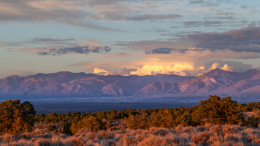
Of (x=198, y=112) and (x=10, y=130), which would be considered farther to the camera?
(x=198, y=112)

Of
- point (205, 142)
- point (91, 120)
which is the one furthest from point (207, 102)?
point (205, 142)

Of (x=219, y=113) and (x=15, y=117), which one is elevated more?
(x=15, y=117)

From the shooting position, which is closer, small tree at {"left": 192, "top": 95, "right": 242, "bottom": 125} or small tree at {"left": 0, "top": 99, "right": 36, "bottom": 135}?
small tree at {"left": 0, "top": 99, "right": 36, "bottom": 135}

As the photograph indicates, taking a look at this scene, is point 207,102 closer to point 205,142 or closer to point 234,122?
point 234,122

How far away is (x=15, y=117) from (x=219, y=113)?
79.5 feet

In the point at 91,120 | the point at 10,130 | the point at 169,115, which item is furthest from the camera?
the point at 91,120

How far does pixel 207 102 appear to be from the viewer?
3244 centimetres

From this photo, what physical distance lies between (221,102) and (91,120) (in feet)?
55.5

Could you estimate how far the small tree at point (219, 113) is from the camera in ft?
94.8

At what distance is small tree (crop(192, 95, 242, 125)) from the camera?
2891 cm

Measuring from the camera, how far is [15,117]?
28.8 meters

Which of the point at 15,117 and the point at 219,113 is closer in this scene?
the point at 15,117

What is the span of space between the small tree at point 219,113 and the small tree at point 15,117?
1990 cm

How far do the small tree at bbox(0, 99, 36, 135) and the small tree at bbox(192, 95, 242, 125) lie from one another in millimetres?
19901
